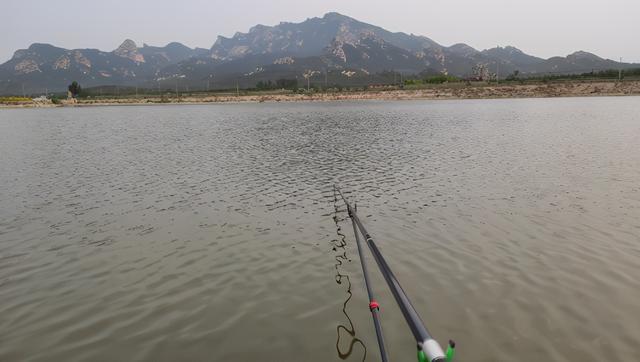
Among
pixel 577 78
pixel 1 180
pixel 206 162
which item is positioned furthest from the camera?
pixel 577 78

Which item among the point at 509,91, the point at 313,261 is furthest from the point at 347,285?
the point at 509,91

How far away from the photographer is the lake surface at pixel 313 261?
31.7 ft

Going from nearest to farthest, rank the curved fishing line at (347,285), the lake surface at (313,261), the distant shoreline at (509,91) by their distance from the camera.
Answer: the curved fishing line at (347,285) < the lake surface at (313,261) < the distant shoreline at (509,91)

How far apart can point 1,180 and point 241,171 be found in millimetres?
17380

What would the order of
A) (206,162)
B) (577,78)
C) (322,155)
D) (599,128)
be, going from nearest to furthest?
(206,162) → (322,155) → (599,128) → (577,78)

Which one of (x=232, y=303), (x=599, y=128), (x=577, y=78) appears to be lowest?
(x=232, y=303)

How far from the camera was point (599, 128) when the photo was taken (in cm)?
5275

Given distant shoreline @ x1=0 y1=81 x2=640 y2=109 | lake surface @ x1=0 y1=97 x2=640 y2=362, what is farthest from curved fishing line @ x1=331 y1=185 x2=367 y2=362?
distant shoreline @ x1=0 y1=81 x2=640 y2=109

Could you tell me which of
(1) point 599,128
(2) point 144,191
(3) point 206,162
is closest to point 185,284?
(2) point 144,191

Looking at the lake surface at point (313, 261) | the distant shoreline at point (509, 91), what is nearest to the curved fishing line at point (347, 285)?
the lake surface at point (313, 261)

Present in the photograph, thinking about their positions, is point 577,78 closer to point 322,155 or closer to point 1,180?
point 322,155

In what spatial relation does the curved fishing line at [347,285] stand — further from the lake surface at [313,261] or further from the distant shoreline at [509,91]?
the distant shoreline at [509,91]

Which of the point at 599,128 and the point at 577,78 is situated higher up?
the point at 577,78

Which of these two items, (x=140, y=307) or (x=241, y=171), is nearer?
(x=140, y=307)
